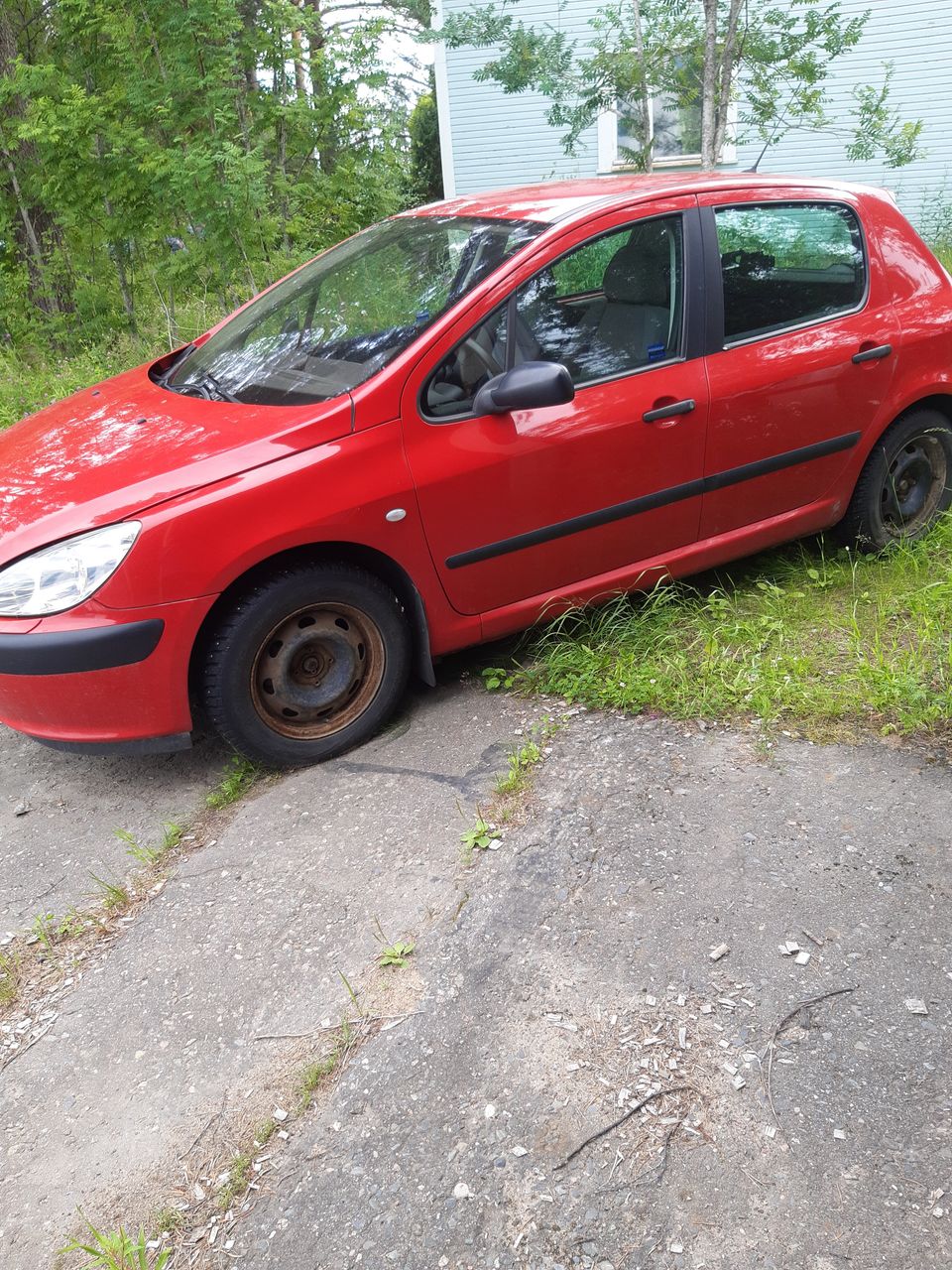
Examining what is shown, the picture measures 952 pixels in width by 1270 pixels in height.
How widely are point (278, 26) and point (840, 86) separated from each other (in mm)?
9283

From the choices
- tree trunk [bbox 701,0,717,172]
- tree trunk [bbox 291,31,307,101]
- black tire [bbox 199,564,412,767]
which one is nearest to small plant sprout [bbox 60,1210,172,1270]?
black tire [bbox 199,564,412,767]

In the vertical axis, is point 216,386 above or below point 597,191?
below

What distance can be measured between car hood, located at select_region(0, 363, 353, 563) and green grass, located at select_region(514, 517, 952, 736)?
4.38 feet

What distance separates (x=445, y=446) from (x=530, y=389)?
336mm

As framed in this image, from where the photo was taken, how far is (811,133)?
1364 cm

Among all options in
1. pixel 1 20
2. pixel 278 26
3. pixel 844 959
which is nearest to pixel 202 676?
pixel 844 959

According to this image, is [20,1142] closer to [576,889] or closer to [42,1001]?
[42,1001]

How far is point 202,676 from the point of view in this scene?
325cm

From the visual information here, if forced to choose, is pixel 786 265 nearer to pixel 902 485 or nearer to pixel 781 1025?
pixel 902 485

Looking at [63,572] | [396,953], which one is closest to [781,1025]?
[396,953]

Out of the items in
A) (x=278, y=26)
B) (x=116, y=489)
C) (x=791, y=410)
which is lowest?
(x=791, y=410)

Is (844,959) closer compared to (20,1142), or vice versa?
(20,1142)

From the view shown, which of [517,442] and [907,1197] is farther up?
[517,442]

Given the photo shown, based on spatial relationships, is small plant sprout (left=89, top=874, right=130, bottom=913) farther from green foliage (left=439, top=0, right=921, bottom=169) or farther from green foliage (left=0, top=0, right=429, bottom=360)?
green foliage (left=439, top=0, right=921, bottom=169)
